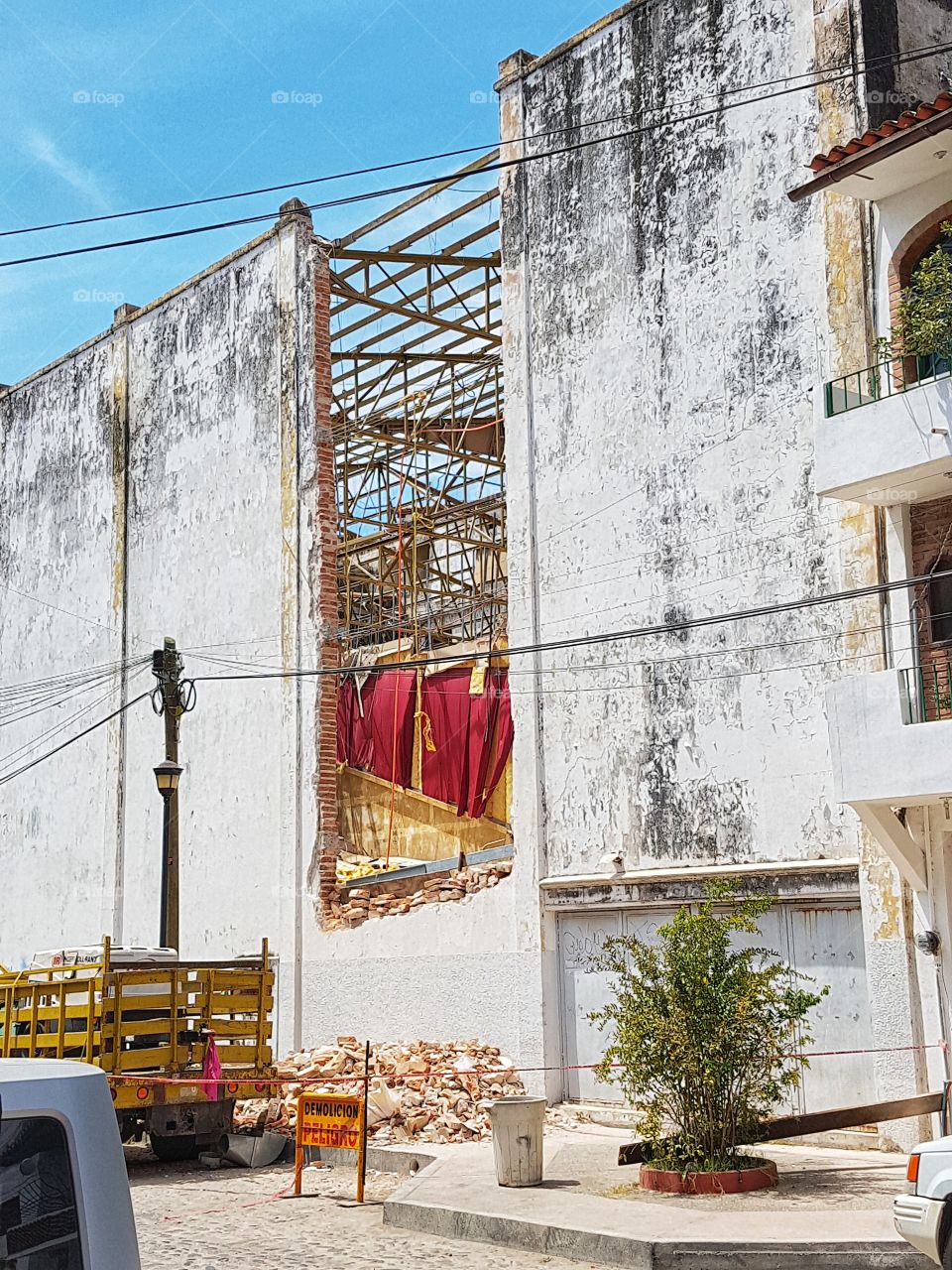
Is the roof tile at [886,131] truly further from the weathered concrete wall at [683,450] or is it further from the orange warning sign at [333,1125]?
the orange warning sign at [333,1125]

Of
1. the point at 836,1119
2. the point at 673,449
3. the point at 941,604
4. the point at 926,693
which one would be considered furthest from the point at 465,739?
the point at 836,1119

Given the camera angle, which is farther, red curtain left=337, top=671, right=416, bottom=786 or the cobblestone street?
red curtain left=337, top=671, right=416, bottom=786

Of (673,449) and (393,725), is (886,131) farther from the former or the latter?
(393,725)

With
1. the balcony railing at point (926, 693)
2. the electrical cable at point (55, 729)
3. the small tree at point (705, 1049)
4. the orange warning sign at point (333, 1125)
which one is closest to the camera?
the small tree at point (705, 1049)

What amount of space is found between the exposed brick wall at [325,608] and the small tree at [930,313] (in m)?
10.3

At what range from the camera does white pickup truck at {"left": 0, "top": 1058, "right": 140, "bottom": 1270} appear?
324 centimetres

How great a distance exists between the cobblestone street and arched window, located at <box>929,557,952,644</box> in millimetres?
7406

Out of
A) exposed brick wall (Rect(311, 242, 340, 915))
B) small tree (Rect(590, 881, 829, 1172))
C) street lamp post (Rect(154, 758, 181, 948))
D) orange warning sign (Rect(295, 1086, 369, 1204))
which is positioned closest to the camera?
small tree (Rect(590, 881, 829, 1172))

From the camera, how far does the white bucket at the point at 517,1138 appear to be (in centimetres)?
1202

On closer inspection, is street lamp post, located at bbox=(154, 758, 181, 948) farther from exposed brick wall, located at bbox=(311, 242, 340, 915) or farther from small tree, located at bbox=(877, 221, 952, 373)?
small tree, located at bbox=(877, 221, 952, 373)

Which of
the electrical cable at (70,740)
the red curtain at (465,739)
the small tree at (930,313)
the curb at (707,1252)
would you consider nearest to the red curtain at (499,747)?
the red curtain at (465,739)

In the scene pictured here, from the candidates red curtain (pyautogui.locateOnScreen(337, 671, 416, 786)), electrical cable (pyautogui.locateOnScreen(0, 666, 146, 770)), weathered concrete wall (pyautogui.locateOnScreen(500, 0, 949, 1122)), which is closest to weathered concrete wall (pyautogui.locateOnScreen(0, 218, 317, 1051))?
electrical cable (pyautogui.locateOnScreen(0, 666, 146, 770))

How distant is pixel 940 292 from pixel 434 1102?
10141mm

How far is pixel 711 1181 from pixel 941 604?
6.22 meters
